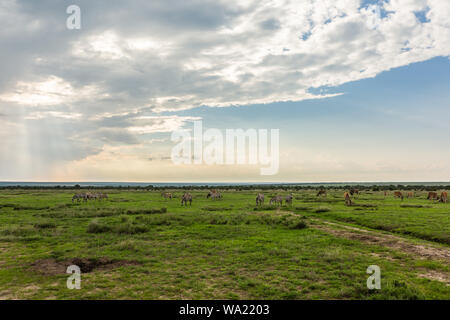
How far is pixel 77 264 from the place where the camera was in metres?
13.2

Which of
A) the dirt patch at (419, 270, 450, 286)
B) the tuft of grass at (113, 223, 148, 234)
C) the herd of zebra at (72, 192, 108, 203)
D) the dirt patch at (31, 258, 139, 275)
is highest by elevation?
the dirt patch at (419, 270, 450, 286)

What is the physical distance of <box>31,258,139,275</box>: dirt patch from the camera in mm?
12398

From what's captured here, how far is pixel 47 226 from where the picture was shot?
2391cm

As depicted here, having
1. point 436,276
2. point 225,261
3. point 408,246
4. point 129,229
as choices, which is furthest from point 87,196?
point 436,276

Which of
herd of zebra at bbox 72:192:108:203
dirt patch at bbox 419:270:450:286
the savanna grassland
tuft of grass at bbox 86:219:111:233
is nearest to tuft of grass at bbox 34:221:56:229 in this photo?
the savanna grassland

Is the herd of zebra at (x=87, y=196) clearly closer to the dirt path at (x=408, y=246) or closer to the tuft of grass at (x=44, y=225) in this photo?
the tuft of grass at (x=44, y=225)

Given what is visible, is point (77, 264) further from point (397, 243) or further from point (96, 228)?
point (397, 243)

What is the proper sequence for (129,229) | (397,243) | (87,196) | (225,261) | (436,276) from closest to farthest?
(436,276), (225,261), (397,243), (129,229), (87,196)

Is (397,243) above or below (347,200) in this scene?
above

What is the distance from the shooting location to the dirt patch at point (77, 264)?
12398mm

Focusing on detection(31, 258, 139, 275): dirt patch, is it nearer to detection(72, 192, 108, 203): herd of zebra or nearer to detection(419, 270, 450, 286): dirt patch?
detection(419, 270, 450, 286): dirt patch
